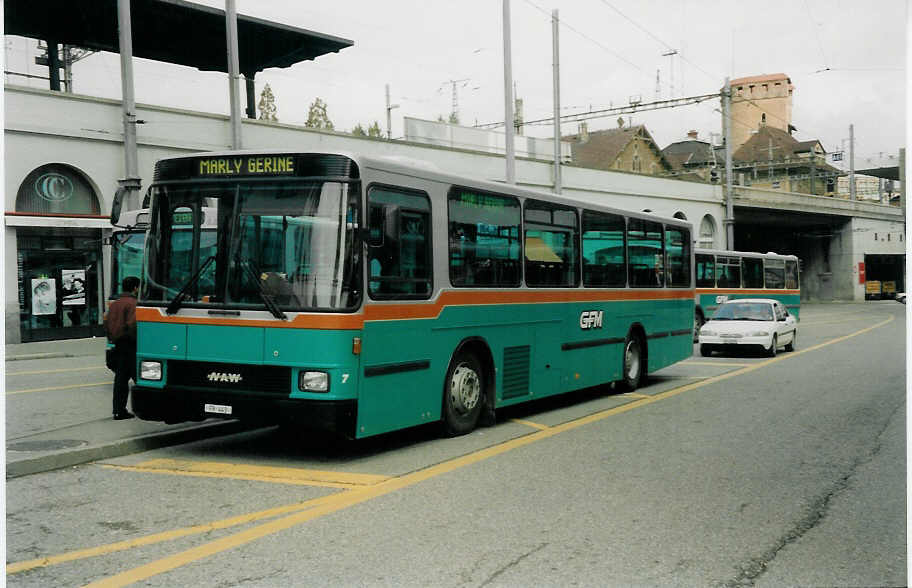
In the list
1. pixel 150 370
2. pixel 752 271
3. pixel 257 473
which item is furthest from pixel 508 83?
pixel 257 473

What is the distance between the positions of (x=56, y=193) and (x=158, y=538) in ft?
65.5

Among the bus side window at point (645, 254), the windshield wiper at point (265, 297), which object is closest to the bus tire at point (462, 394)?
the windshield wiper at point (265, 297)

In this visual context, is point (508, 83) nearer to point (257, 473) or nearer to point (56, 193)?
point (56, 193)

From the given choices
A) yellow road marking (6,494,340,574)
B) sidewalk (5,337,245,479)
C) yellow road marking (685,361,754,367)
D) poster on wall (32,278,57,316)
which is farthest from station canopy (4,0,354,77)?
yellow road marking (6,494,340,574)

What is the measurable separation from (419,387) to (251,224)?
2219mm

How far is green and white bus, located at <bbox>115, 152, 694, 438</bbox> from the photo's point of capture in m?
7.79

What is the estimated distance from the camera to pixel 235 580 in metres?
4.90

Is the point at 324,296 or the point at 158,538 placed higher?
the point at 324,296

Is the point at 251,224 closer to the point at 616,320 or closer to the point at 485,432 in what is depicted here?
the point at 485,432

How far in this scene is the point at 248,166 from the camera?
8055 millimetres

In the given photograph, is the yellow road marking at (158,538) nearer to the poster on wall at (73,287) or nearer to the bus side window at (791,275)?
the poster on wall at (73,287)

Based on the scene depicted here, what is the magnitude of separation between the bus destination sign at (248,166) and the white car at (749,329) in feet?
51.8

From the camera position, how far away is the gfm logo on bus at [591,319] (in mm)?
12266

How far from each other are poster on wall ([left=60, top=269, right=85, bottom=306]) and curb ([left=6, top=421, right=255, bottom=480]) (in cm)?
1606
